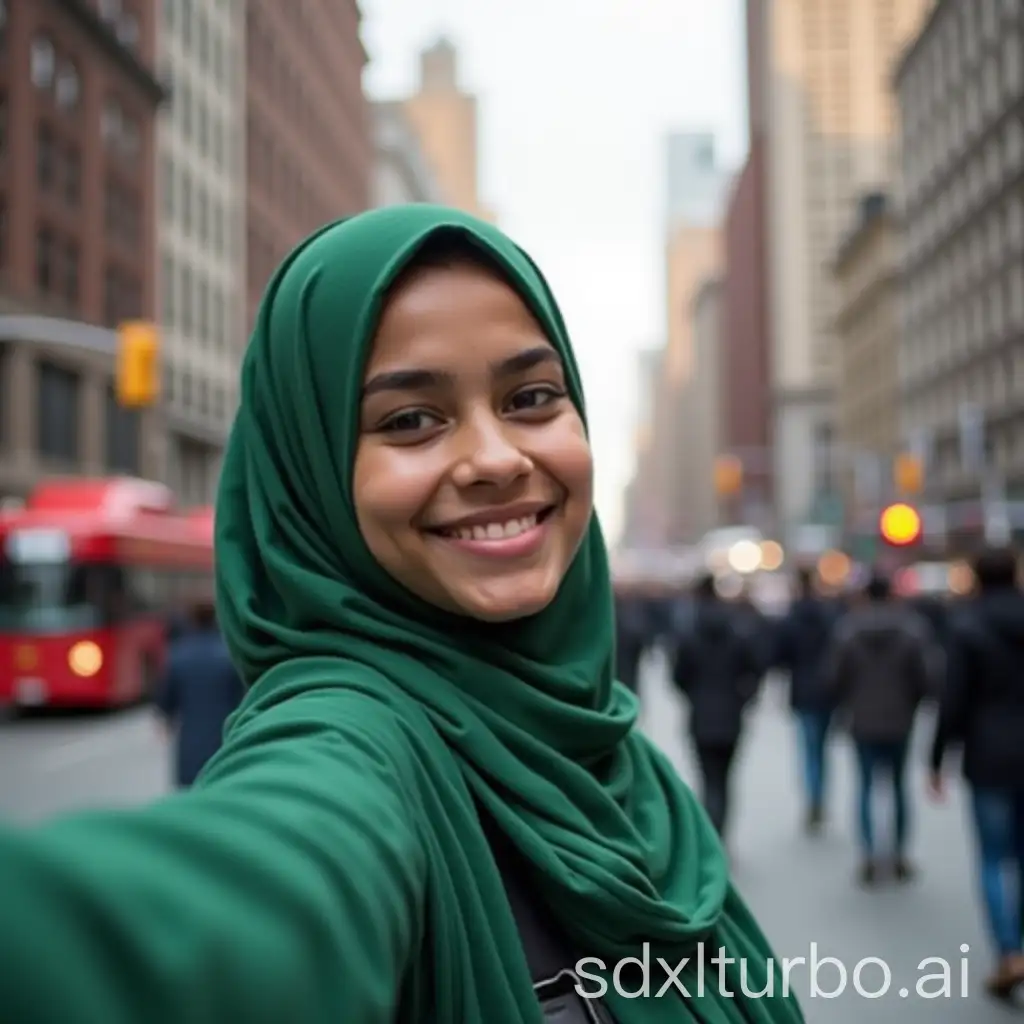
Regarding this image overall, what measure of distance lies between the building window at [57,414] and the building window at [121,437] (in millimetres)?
1666

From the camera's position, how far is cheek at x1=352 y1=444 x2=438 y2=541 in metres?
1.30

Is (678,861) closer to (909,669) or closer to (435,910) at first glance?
(435,910)

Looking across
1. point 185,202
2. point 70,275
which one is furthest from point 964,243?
point 70,275

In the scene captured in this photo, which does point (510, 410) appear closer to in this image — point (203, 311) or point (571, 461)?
point (571, 461)

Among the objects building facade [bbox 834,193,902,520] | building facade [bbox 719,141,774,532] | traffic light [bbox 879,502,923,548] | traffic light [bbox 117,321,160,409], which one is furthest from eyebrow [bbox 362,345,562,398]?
building facade [bbox 719,141,774,532]

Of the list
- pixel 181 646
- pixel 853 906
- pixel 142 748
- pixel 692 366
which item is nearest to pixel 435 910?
pixel 853 906

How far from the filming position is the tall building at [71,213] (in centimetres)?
2978

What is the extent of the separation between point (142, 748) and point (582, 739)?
13904 mm

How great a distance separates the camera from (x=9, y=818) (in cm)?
55

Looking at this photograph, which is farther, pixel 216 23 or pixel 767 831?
pixel 216 23

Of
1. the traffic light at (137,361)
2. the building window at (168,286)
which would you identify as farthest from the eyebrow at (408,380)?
the building window at (168,286)

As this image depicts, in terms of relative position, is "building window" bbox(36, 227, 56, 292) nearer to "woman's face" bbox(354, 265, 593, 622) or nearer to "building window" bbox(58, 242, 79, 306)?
"building window" bbox(58, 242, 79, 306)

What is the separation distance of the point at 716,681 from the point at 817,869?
138 centimetres

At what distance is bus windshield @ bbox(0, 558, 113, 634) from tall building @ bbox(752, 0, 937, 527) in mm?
72708
